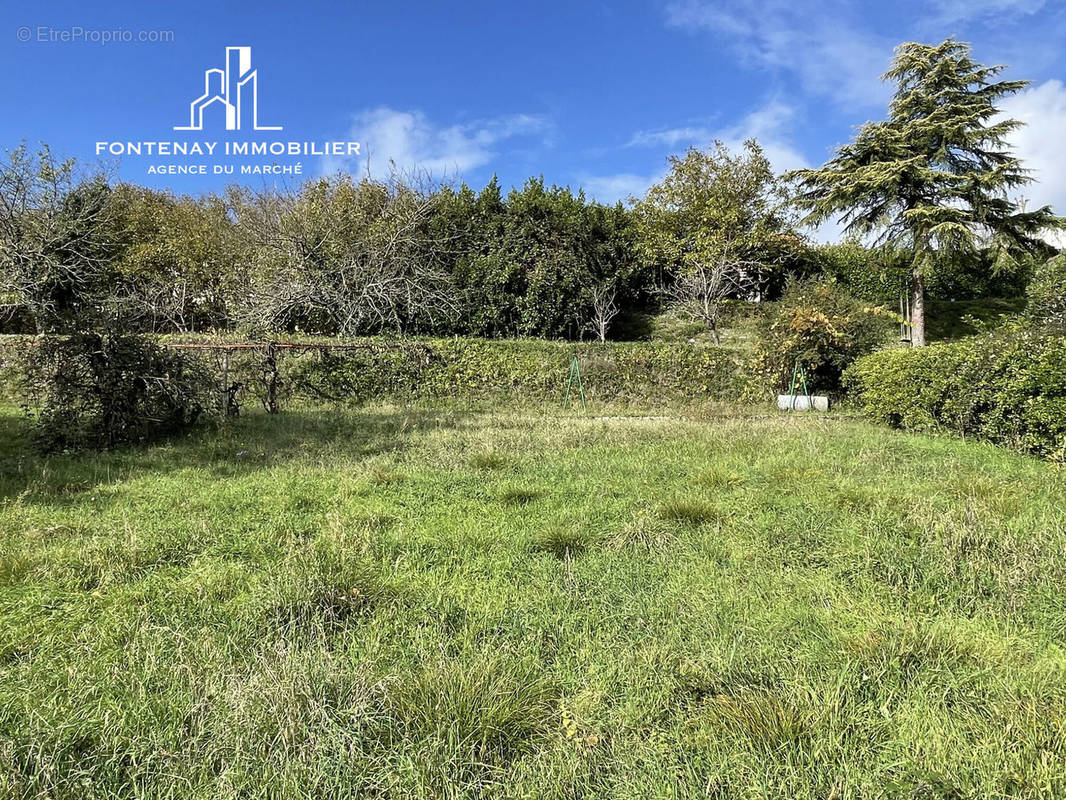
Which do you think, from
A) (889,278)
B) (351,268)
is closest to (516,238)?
(351,268)

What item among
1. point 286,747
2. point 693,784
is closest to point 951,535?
point 693,784

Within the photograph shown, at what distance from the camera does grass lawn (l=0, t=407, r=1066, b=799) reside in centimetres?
144

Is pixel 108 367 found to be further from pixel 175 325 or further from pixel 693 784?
pixel 175 325

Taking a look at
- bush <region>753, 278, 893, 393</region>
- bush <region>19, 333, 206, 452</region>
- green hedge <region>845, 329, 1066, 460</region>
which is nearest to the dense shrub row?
bush <region>753, 278, 893, 393</region>

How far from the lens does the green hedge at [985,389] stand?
495cm

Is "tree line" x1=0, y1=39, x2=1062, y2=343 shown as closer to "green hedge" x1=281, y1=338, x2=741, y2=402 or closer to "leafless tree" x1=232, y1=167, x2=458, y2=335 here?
"leafless tree" x1=232, y1=167, x2=458, y2=335

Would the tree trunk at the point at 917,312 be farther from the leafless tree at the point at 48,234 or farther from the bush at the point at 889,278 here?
the leafless tree at the point at 48,234

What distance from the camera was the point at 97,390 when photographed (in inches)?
235

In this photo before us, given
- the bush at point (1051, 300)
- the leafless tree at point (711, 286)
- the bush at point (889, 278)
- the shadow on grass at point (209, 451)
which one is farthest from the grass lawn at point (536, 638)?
the bush at point (889, 278)

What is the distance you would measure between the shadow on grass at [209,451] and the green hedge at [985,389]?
19.9ft

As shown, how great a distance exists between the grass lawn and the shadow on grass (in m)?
0.19

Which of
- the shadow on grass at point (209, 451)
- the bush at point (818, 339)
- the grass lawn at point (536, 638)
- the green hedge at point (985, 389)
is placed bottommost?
the grass lawn at point (536, 638)

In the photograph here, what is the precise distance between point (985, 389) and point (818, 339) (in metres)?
4.35

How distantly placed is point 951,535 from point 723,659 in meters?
1.95
